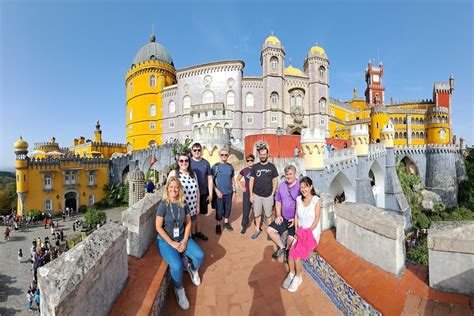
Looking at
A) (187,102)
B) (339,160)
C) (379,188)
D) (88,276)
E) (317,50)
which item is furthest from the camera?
(317,50)

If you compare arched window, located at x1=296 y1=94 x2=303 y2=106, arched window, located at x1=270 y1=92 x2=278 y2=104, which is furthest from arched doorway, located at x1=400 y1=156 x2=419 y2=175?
arched window, located at x1=270 y1=92 x2=278 y2=104

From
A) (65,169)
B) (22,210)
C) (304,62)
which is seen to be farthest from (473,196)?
(22,210)

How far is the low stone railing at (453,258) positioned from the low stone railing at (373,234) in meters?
0.31

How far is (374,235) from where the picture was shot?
120 inches

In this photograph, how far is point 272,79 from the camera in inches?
1282

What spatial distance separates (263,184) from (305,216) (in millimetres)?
1458

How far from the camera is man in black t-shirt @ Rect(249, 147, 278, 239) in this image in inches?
190

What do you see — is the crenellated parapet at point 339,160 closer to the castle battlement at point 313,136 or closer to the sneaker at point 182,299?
the castle battlement at point 313,136

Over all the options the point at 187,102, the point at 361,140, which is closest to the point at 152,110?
the point at 187,102

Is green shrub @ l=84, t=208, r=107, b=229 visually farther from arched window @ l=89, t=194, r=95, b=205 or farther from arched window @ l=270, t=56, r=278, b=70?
arched window @ l=270, t=56, r=278, b=70

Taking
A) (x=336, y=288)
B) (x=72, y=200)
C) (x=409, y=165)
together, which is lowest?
(x=72, y=200)

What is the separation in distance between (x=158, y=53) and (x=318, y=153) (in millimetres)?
39069

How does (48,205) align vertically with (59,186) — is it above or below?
below

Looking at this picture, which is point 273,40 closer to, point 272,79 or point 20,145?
point 272,79
